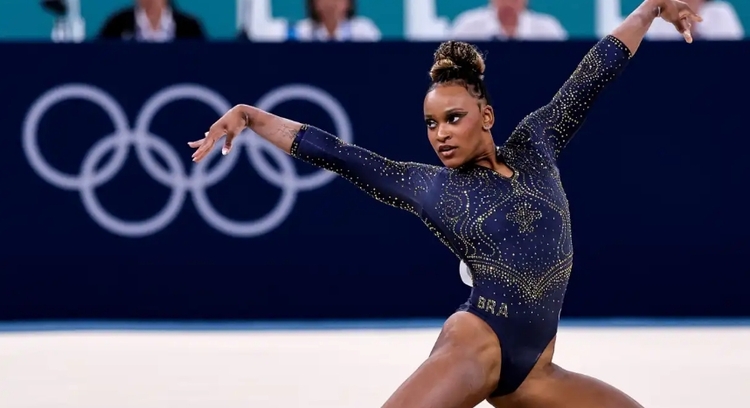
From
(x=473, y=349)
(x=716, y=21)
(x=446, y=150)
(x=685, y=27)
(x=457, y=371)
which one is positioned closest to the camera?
(x=457, y=371)

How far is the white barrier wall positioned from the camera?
16.7 feet

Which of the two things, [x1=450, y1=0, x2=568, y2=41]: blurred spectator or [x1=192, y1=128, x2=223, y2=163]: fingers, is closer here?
[x1=192, y1=128, x2=223, y2=163]: fingers

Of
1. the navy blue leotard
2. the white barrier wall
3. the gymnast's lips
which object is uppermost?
the gymnast's lips

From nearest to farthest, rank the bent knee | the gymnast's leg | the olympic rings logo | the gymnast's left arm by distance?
the gymnast's leg → the bent knee → the gymnast's left arm → the olympic rings logo

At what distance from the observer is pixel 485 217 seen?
3918 mm

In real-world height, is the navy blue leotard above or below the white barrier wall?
above

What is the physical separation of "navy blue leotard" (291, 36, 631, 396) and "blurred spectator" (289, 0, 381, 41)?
4.04 m

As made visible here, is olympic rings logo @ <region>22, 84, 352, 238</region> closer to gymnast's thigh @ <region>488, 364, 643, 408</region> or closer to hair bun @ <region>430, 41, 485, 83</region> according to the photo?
hair bun @ <region>430, 41, 485, 83</region>

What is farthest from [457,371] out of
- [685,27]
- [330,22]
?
[330,22]

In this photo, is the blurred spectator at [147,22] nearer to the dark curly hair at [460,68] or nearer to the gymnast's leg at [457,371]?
the dark curly hair at [460,68]

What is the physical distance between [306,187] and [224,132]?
3.32 m

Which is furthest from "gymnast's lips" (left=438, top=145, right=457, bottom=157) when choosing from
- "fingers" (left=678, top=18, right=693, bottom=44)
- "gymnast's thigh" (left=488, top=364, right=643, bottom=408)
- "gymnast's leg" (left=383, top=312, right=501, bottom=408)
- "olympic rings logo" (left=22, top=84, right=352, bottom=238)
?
"olympic rings logo" (left=22, top=84, right=352, bottom=238)

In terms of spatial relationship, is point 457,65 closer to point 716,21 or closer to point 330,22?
point 330,22

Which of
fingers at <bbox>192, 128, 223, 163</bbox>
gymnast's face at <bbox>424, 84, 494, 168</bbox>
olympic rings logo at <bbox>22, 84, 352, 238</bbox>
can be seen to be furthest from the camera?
olympic rings logo at <bbox>22, 84, 352, 238</bbox>
